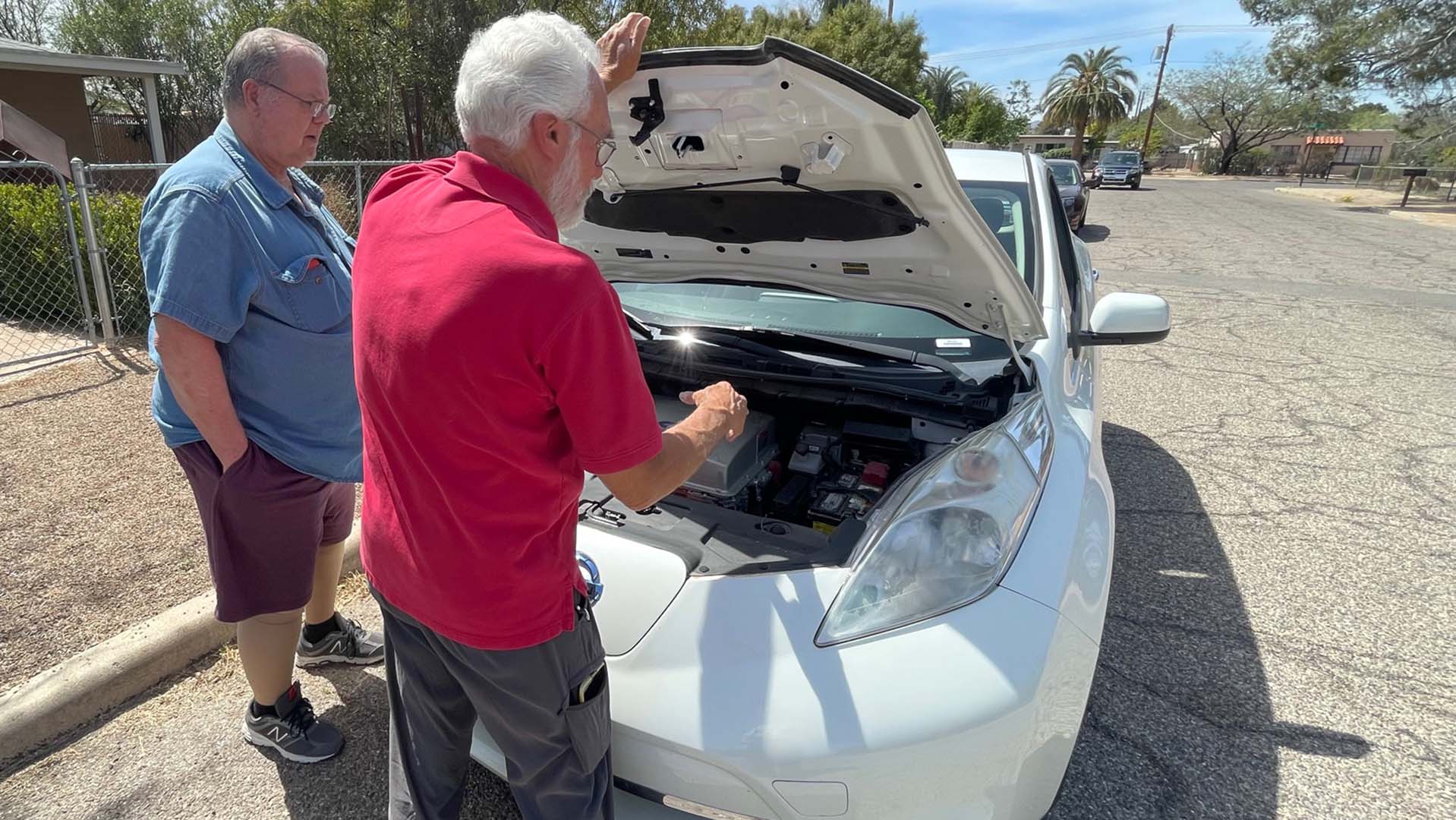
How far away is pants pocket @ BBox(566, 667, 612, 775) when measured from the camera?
4.41 ft

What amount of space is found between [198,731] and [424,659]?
4.38 ft

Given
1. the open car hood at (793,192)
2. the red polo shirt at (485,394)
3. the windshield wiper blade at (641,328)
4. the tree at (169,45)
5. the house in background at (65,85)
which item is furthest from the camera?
the tree at (169,45)

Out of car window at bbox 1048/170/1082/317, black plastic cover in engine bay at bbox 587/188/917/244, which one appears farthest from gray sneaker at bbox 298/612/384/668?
car window at bbox 1048/170/1082/317

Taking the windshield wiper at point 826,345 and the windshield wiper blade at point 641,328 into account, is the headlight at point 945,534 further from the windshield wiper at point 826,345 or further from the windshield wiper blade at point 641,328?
the windshield wiper blade at point 641,328

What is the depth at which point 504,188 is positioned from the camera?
1192 mm

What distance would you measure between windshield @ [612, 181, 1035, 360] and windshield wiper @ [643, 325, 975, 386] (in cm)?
5

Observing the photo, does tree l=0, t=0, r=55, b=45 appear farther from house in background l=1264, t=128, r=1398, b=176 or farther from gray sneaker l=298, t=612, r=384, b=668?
house in background l=1264, t=128, r=1398, b=176

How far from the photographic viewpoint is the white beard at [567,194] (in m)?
1.26

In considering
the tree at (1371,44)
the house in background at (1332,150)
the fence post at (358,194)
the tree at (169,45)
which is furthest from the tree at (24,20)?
the house in background at (1332,150)

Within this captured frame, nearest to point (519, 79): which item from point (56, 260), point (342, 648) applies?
point (342, 648)

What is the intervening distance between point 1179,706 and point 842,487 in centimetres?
122

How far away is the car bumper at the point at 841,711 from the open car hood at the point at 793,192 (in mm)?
939

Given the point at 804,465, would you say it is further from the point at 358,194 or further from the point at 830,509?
the point at 358,194

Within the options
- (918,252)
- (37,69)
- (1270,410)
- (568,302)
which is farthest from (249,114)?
(37,69)
